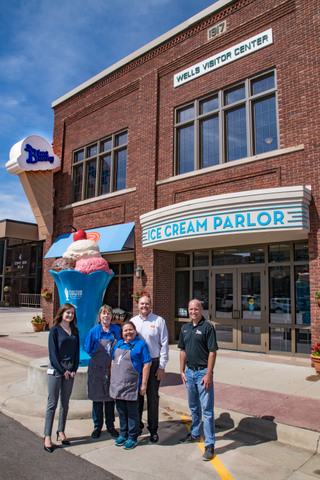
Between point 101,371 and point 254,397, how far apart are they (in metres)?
2.92

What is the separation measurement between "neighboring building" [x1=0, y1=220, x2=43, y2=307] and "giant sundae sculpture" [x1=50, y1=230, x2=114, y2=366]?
25.7m

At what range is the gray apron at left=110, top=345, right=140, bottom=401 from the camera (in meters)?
4.46

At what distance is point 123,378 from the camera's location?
14.8 feet

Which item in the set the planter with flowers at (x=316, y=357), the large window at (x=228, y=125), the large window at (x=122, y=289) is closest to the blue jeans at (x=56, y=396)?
the planter with flowers at (x=316, y=357)

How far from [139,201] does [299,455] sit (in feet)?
31.8

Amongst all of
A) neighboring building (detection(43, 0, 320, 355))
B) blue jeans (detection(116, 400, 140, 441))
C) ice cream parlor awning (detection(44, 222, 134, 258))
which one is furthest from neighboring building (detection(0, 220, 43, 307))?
blue jeans (detection(116, 400, 140, 441))

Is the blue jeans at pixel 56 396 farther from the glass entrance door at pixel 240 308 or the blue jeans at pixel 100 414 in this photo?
the glass entrance door at pixel 240 308

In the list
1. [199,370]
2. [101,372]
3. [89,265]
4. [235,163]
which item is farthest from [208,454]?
[235,163]

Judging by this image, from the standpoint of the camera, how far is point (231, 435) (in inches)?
197

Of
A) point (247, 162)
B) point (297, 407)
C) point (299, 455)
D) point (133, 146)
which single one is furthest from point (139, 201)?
point (299, 455)

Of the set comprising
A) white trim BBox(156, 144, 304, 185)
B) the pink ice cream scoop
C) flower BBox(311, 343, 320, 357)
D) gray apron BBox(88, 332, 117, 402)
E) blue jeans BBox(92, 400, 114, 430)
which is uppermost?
white trim BBox(156, 144, 304, 185)

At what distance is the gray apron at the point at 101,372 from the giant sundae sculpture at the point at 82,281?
81.3 inches

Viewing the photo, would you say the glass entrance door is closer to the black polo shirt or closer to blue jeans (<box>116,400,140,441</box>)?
the black polo shirt

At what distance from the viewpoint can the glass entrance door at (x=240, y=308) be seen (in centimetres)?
1037
